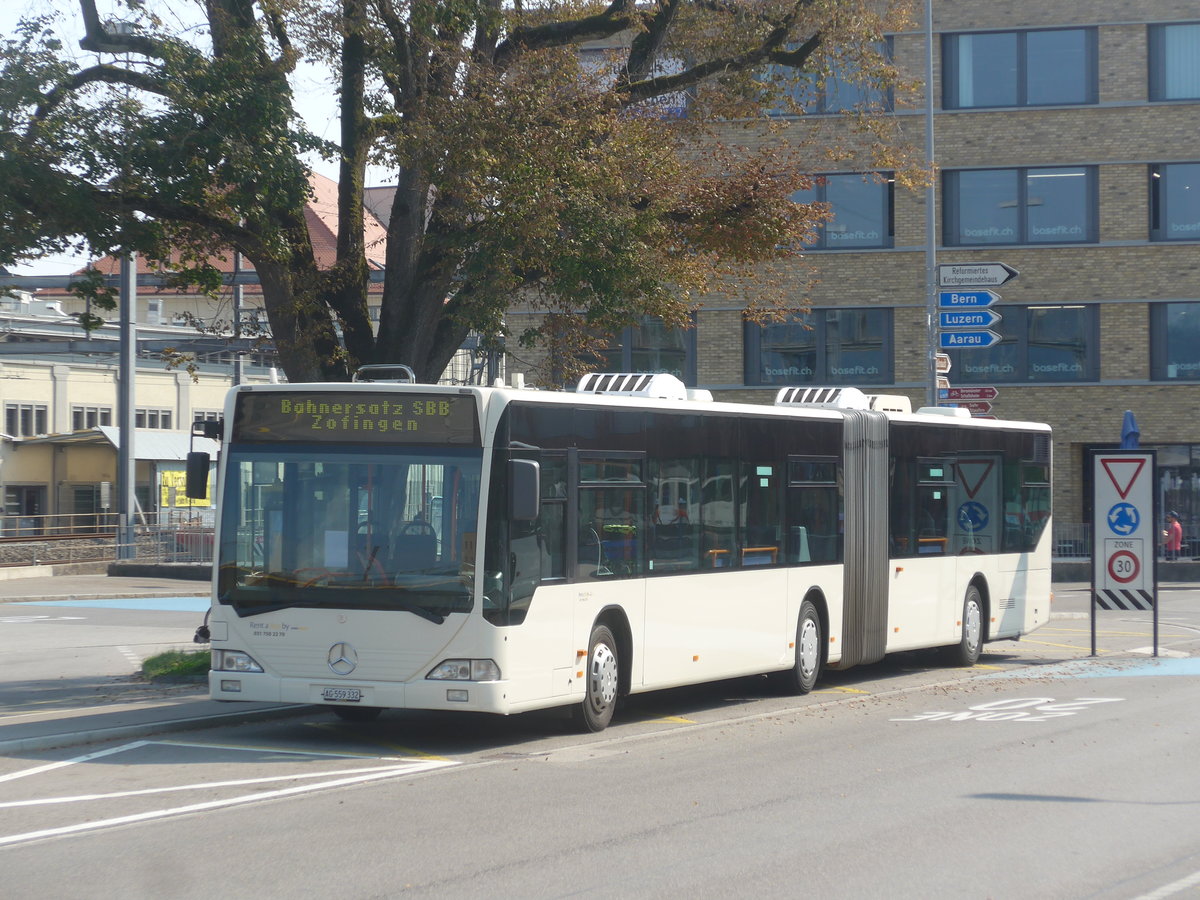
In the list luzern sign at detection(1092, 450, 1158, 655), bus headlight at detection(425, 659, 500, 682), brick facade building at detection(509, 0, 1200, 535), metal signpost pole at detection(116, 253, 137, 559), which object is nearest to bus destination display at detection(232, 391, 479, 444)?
bus headlight at detection(425, 659, 500, 682)

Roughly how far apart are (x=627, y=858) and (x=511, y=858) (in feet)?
1.90

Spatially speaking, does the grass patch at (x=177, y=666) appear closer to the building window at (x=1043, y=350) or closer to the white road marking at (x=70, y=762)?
the white road marking at (x=70, y=762)

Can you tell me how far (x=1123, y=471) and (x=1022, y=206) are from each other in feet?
68.2

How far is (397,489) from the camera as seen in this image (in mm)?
11312

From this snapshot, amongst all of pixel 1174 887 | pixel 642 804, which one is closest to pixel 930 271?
pixel 642 804

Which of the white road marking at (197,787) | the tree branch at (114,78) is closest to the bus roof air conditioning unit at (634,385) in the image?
the white road marking at (197,787)

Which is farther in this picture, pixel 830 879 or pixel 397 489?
pixel 397 489

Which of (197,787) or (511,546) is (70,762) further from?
(511,546)

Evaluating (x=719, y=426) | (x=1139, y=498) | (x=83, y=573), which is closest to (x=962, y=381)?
(x=1139, y=498)

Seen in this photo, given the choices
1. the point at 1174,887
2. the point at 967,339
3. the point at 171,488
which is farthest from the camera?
the point at 171,488

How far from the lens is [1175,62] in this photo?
38.4m

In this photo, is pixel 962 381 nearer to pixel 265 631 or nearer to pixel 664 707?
pixel 664 707

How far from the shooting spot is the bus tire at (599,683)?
40.2 feet

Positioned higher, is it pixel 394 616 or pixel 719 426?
pixel 719 426
